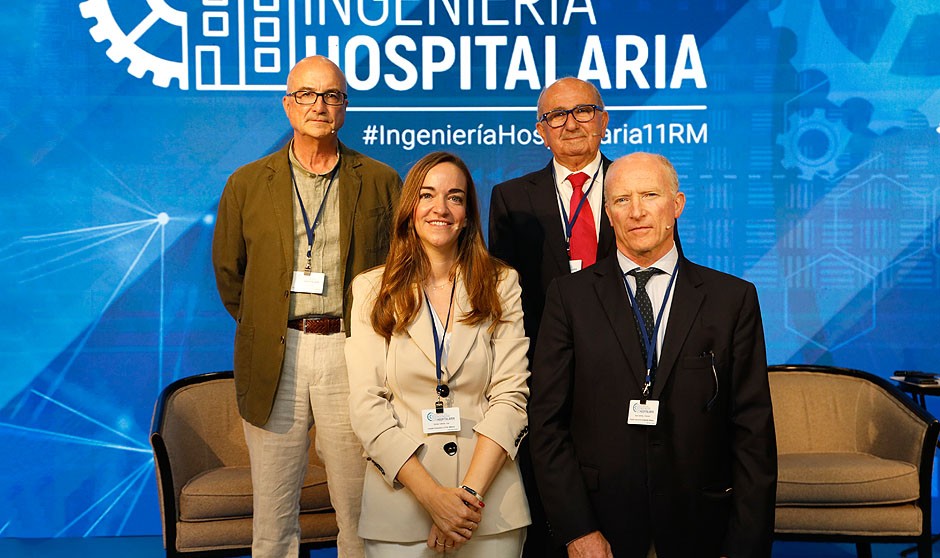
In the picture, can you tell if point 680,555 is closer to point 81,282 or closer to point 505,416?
point 505,416

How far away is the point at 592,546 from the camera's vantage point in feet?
7.49

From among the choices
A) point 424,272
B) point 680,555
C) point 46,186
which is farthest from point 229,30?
point 680,555

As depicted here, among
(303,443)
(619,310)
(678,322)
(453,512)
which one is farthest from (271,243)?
(678,322)

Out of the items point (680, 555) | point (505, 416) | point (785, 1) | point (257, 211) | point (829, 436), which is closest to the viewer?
point (680, 555)

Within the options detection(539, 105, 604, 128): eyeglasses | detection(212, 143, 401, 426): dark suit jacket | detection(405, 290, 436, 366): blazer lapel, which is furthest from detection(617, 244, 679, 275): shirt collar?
detection(212, 143, 401, 426): dark suit jacket

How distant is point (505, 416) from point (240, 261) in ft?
4.42

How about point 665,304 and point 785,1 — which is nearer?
point 665,304

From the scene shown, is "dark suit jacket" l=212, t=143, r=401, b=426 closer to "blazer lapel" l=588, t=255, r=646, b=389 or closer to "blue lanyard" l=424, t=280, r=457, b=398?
"blue lanyard" l=424, t=280, r=457, b=398

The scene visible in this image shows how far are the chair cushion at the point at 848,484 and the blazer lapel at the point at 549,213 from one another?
157cm

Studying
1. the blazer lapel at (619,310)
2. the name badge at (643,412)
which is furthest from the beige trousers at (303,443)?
the name badge at (643,412)

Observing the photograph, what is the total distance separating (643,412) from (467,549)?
67 centimetres

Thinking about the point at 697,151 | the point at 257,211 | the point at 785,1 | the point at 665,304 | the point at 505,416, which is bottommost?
the point at 505,416

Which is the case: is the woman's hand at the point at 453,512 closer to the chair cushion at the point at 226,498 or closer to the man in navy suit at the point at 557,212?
the man in navy suit at the point at 557,212

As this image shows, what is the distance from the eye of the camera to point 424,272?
2.67m
